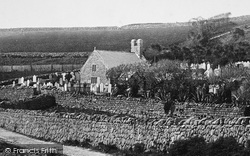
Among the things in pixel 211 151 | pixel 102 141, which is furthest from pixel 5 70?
pixel 211 151

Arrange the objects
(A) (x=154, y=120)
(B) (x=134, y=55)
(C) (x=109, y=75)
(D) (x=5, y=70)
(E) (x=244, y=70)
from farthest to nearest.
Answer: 1. (D) (x=5, y=70)
2. (B) (x=134, y=55)
3. (C) (x=109, y=75)
4. (E) (x=244, y=70)
5. (A) (x=154, y=120)

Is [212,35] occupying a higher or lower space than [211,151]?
higher

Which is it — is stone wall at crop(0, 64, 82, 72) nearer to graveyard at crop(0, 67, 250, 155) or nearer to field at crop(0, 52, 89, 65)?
field at crop(0, 52, 89, 65)

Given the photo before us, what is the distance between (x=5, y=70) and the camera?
96.2 metres

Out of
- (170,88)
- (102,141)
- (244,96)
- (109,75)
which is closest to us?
(102,141)

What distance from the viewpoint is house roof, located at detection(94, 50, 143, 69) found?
209 feet

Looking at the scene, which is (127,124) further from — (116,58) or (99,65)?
(116,58)

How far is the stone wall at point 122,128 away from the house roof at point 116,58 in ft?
96.0

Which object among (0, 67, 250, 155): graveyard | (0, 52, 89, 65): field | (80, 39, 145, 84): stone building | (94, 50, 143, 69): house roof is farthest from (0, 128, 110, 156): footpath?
(0, 52, 89, 65): field

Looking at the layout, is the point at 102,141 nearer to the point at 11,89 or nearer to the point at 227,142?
the point at 227,142

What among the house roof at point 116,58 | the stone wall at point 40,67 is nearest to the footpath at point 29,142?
the house roof at point 116,58

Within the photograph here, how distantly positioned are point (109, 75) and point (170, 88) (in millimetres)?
16779

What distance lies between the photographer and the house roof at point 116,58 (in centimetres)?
6381

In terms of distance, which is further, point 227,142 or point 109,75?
point 109,75
